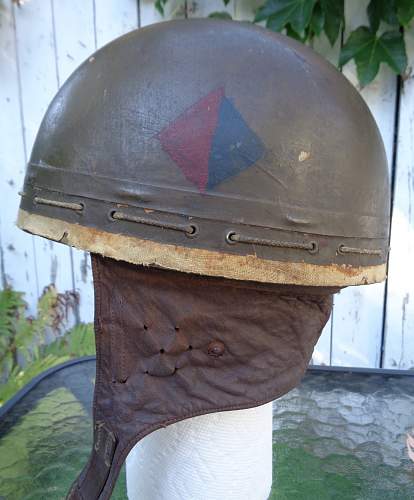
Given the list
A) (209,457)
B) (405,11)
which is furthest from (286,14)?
(209,457)

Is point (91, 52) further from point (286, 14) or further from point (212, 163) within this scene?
point (212, 163)

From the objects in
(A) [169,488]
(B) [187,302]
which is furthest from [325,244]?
(A) [169,488]

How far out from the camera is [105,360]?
834 millimetres

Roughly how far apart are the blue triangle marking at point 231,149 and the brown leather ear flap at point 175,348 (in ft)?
0.53

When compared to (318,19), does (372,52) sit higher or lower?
lower

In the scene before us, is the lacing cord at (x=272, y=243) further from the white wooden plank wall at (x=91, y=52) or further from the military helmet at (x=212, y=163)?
the white wooden plank wall at (x=91, y=52)

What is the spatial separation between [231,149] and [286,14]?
1141 millimetres

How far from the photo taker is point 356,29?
170 cm

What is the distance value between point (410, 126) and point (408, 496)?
3.90ft

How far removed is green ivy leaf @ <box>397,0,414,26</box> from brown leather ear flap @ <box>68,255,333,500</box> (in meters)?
1.15

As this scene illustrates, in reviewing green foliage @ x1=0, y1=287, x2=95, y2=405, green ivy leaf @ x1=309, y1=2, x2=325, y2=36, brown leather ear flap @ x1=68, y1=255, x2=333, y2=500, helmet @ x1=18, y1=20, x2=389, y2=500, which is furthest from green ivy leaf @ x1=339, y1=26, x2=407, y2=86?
green foliage @ x1=0, y1=287, x2=95, y2=405

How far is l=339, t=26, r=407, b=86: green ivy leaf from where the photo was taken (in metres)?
1.65

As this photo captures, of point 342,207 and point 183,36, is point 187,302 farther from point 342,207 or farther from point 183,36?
point 183,36

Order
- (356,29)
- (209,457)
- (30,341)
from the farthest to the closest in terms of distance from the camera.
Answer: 1. (30,341)
2. (356,29)
3. (209,457)
